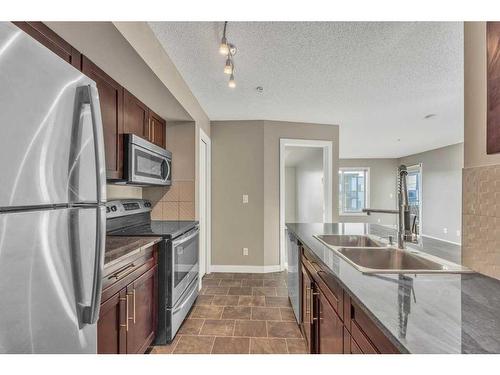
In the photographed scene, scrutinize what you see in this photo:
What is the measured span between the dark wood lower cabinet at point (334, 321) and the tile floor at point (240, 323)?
465 millimetres

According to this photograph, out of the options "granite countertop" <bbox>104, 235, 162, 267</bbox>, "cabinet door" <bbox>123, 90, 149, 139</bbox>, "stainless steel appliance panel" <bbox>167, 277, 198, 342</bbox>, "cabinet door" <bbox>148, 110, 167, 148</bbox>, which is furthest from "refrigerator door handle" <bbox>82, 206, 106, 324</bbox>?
"cabinet door" <bbox>148, 110, 167, 148</bbox>

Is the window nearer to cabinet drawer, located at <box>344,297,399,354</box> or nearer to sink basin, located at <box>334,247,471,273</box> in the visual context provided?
sink basin, located at <box>334,247,471,273</box>

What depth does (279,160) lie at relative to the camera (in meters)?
3.95

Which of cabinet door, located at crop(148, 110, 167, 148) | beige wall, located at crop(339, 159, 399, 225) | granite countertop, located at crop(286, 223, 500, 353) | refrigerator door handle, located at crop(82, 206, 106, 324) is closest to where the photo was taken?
granite countertop, located at crop(286, 223, 500, 353)

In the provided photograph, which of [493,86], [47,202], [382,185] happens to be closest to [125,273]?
[47,202]

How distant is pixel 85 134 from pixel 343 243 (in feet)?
6.13

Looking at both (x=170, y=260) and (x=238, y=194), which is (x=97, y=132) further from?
(x=238, y=194)

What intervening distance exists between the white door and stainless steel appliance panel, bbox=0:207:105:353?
8.40 feet

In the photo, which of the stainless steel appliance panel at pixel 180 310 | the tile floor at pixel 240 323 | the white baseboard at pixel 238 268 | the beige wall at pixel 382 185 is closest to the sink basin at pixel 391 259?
the tile floor at pixel 240 323

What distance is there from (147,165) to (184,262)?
96cm

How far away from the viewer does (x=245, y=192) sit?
3.91 metres

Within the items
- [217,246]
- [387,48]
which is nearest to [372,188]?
[217,246]

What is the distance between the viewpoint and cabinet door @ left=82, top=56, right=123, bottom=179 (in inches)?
70.6
